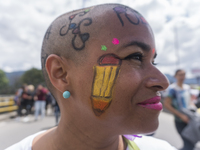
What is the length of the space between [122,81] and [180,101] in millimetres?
2712

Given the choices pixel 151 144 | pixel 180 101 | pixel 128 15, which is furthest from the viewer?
pixel 180 101

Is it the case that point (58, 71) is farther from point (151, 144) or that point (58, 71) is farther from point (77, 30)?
point (151, 144)

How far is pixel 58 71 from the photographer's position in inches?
47.2

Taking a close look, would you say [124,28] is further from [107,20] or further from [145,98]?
[145,98]

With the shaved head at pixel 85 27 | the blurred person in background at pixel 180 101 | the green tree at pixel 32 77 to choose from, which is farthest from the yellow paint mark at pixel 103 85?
the green tree at pixel 32 77

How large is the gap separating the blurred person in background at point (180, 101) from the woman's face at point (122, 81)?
2495 mm

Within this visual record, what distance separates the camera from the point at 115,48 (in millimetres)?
1022

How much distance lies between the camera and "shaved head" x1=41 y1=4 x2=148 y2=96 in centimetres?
107

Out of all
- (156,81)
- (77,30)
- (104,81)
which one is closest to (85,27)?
(77,30)

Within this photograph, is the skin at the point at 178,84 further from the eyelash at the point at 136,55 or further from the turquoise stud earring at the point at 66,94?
→ the turquoise stud earring at the point at 66,94

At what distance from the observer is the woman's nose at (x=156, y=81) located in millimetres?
976

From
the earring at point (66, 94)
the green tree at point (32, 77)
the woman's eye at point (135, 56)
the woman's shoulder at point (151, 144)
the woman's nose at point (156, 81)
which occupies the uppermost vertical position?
the green tree at point (32, 77)

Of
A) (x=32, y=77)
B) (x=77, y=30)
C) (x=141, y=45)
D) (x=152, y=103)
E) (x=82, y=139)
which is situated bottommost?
(x=82, y=139)

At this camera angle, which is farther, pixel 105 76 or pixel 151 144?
pixel 151 144
